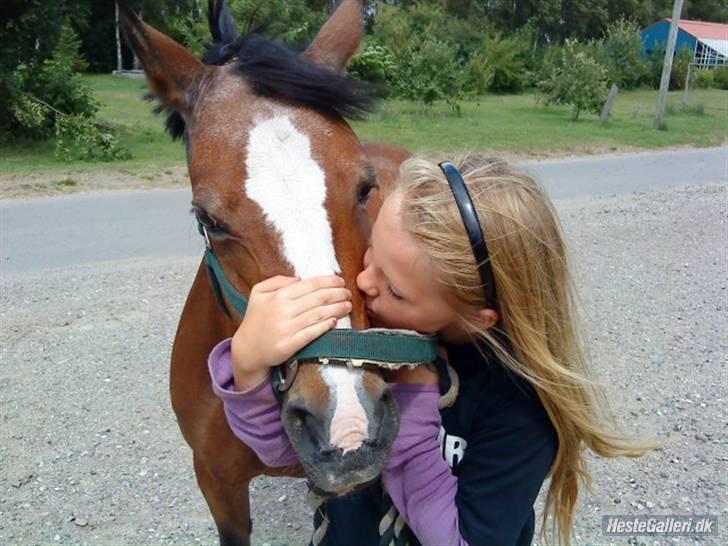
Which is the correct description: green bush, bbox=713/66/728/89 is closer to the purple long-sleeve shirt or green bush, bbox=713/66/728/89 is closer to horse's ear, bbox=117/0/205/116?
horse's ear, bbox=117/0/205/116

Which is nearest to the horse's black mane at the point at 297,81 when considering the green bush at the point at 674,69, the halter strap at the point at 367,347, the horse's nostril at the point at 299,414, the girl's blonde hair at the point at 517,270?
the girl's blonde hair at the point at 517,270

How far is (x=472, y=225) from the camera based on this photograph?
4.36 feet

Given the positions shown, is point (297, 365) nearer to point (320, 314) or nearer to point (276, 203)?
A: point (320, 314)

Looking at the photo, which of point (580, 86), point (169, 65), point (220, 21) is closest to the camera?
point (169, 65)

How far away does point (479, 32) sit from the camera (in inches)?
1230

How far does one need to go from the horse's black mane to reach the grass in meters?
5.70

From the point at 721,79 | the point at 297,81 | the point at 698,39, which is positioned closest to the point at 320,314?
the point at 297,81

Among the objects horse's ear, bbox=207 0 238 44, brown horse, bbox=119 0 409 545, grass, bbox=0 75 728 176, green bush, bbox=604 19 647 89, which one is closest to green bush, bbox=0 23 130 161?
grass, bbox=0 75 728 176

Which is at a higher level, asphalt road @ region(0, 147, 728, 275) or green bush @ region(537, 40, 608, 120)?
green bush @ region(537, 40, 608, 120)

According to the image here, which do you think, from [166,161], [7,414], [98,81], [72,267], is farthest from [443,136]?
[98,81]

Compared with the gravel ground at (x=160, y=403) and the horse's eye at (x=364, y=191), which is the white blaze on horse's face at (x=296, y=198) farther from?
the gravel ground at (x=160, y=403)

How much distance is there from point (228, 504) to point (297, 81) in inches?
60.7

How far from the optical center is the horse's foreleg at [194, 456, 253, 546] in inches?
95.6

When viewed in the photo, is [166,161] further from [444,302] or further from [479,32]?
[479,32]
